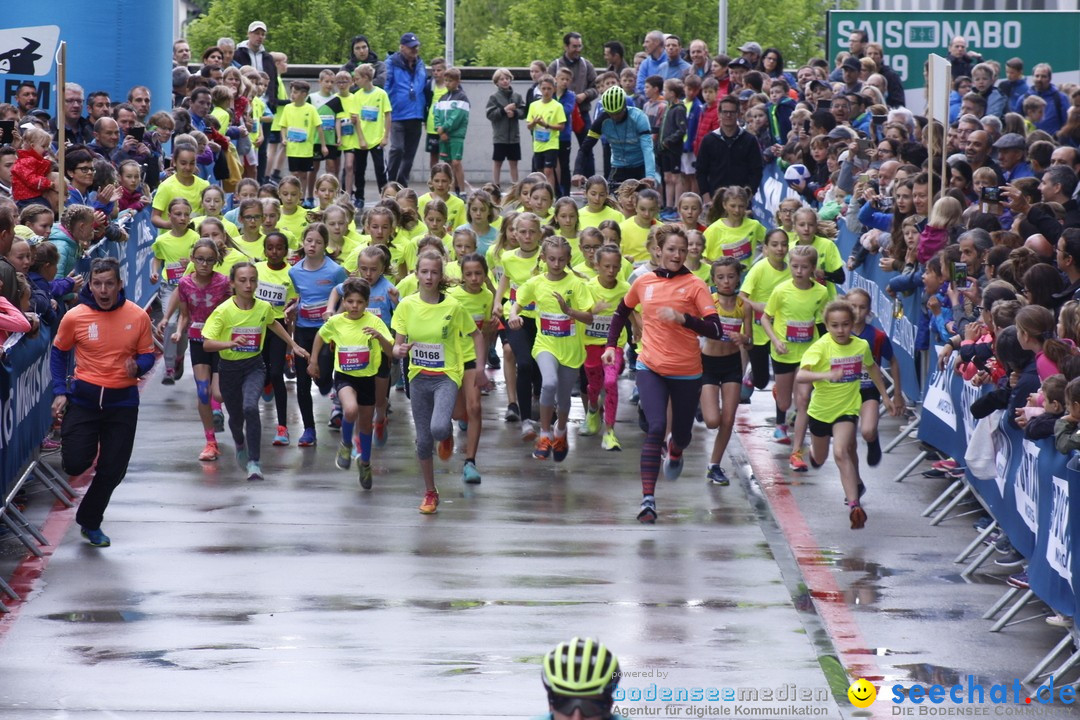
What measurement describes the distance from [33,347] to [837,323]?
561 cm

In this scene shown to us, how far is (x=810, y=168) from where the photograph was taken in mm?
20297

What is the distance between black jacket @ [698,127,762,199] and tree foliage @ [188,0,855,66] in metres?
22.9

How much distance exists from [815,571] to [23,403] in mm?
5313

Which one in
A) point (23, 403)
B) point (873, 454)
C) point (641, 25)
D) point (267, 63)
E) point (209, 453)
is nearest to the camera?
point (23, 403)

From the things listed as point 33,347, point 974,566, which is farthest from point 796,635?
point 33,347

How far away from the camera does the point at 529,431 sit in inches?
571

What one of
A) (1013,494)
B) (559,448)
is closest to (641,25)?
(559,448)

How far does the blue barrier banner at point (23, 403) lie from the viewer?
34.9ft

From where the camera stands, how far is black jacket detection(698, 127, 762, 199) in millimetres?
21766

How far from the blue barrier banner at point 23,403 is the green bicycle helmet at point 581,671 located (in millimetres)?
6589

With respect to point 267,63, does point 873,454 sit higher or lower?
lower

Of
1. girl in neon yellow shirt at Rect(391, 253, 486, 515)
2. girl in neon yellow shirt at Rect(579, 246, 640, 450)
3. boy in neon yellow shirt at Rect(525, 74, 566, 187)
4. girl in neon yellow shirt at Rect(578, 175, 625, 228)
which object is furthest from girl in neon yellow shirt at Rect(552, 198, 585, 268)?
boy in neon yellow shirt at Rect(525, 74, 566, 187)

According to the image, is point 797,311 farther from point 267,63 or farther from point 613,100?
point 267,63

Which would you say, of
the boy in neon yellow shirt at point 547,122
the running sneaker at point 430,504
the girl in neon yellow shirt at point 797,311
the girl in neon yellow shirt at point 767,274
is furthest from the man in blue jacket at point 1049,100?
the running sneaker at point 430,504
